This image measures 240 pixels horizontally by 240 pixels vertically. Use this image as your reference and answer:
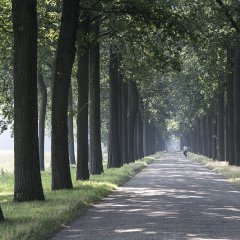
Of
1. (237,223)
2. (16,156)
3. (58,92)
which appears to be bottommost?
(237,223)

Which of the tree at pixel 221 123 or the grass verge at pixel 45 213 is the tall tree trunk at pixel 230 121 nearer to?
the tree at pixel 221 123

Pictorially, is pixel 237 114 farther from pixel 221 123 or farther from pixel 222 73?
pixel 221 123

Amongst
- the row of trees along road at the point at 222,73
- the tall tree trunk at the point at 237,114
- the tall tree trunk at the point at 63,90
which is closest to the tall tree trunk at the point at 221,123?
the row of trees along road at the point at 222,73

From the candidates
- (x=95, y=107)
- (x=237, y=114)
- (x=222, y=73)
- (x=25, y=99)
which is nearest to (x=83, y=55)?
(x=95, y=107)

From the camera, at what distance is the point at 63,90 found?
2119 centimetres

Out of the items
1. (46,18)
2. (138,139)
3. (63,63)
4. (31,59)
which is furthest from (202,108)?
(31,59)

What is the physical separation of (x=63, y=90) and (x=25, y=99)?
4474 millimetres

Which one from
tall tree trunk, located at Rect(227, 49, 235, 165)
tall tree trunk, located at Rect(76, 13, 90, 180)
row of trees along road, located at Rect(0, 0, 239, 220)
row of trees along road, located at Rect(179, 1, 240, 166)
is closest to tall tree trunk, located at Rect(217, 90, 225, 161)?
row of trees along road, located at Rect(179, 1, 240, 166)

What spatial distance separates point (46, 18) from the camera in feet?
82.3

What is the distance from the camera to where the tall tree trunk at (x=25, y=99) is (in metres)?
16.7

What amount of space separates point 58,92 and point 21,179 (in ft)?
16.5

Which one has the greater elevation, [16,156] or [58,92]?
[58,92]

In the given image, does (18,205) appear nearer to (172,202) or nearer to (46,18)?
(172,202)

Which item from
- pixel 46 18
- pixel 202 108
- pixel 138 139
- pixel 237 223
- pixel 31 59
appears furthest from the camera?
A: pixel 138 139
